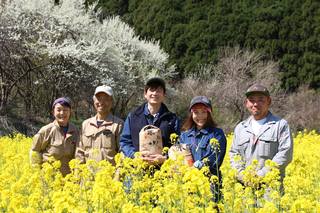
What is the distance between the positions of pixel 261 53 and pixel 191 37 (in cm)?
375

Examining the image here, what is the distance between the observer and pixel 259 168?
14.1ft

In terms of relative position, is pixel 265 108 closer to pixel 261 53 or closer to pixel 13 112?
pixel 13 112

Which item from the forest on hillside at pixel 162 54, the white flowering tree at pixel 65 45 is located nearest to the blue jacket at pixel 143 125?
the forest on hillside at pixel 162 54

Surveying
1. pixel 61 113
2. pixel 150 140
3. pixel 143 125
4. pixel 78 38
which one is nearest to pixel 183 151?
pixel 150 140

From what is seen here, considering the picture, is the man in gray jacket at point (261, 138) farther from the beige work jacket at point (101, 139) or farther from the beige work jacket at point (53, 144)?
the beige work jacket at point (53, 144)

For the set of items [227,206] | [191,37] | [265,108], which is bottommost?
[227,206]

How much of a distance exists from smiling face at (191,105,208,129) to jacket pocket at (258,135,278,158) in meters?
0.46

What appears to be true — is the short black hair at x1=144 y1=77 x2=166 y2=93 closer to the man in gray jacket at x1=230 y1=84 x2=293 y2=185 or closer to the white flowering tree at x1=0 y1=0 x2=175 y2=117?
the man in gray jacket at x1=230 y1=84 x2=293 y2=185

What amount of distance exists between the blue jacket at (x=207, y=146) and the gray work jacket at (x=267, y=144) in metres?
0.14

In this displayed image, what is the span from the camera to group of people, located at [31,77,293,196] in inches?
169

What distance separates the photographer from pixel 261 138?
430 centimetres

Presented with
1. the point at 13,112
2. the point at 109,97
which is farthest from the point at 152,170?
the point at 13,112

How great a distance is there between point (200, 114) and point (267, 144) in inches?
22.3

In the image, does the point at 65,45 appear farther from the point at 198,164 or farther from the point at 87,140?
the point at 198,164
